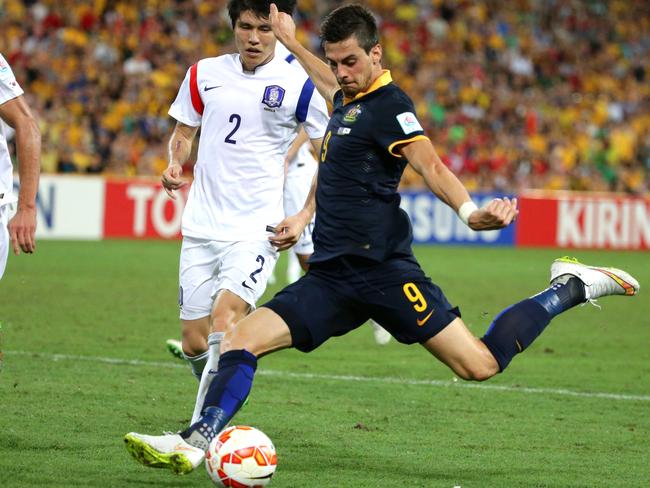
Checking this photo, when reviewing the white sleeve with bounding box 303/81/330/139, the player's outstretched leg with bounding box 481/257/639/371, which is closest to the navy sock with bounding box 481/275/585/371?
the player's outstretched leg with bounding box 481/257/639/371

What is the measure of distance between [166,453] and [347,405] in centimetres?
296

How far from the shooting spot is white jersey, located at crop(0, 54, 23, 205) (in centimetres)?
588

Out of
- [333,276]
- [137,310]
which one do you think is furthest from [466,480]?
[137,310]

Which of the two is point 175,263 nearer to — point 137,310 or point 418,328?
point 137,310

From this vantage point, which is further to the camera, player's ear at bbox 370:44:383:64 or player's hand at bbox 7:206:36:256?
player's hand at bbox 7:206:36:256

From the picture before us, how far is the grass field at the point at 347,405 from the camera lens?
6.02 meters

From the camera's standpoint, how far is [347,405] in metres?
7.98

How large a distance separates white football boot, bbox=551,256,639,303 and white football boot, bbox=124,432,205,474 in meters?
2.46

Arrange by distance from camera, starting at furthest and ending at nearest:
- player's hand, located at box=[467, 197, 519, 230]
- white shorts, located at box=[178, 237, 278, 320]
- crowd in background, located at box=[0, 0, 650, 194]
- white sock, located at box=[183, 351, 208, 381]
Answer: crowd in background, located at box=[0, 0, 650, 194] < white sock, located at box=[183, 351, 208, 381] < white shorts, located at box=[178, 237, 278, 320] < player's hand, located at box=[467, 197, 519, 230]

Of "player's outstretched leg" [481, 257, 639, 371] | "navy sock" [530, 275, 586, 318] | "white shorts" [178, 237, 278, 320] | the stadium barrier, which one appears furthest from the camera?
the stadium barrier

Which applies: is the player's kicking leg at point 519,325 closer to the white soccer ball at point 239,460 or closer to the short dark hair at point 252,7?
the white soccer ball at point 239,460

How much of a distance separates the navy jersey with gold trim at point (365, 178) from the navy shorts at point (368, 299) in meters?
0.07

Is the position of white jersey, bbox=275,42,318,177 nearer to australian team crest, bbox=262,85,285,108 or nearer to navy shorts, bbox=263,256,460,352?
australian team crest, bbox=262,85,285,108

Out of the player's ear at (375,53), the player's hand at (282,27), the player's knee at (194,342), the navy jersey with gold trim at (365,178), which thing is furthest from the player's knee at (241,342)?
the player's hand at (282,27)
